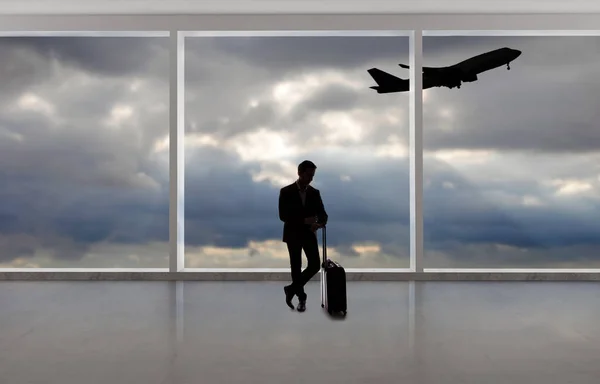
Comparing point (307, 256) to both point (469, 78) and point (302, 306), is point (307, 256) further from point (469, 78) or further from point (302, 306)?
point (469, 78)

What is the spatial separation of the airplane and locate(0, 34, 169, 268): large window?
412 centimetres

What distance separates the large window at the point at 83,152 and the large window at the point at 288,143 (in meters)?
0.78

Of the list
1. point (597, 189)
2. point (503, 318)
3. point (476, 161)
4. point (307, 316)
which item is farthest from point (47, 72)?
point (597, 189)

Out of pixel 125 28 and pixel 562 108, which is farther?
pixel 562 108

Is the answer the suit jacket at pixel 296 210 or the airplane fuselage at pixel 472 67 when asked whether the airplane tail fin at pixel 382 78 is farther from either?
the suit jacket at pixel 296 210

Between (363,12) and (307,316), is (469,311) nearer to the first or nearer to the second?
(307,316)

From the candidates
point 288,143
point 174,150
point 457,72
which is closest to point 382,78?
point 457,72

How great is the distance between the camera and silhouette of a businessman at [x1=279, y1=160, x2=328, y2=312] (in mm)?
6203

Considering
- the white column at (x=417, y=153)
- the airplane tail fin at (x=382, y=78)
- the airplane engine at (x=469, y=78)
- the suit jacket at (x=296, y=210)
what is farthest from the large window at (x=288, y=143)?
the suit jacket at (x=296, y=210)

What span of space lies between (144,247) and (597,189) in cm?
840

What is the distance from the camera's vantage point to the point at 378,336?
16.6 feet

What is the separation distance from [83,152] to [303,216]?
5.90 meters

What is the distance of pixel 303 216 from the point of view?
20.4 ft

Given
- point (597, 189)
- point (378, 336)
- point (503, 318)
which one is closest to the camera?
point (378, 336)
